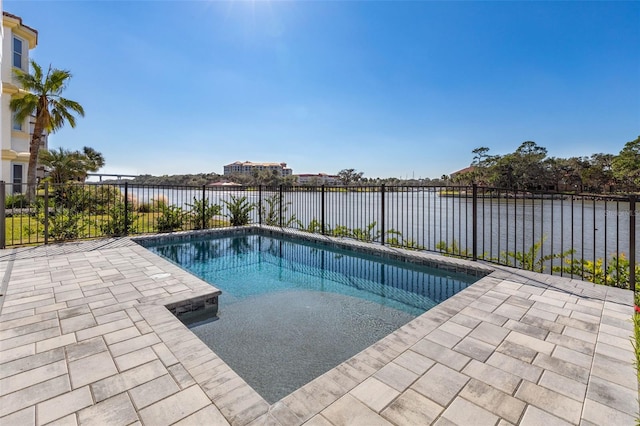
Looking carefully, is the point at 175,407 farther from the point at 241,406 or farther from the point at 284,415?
the point at 284,415

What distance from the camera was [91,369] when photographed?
1.85 meters

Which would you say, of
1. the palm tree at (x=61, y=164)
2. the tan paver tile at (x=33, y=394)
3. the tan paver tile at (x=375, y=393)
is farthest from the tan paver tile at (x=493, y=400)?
the palm tree at (x=61, y=164)

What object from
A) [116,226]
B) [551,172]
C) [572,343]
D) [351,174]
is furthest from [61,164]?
[551,172]

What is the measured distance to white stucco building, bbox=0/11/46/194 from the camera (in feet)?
41.6

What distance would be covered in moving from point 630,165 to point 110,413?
40.3 metres

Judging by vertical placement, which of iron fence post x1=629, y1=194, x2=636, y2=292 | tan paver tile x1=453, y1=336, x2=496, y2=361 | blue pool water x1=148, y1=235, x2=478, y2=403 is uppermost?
iron fence post x1=629, y1=194, x2=636, y2=292

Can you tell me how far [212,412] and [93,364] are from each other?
3.36ft

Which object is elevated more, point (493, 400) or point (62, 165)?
point (62, 165)

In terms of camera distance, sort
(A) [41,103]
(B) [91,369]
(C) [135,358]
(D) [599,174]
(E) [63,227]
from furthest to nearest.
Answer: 1. (D) [599,174]
2. (A) [41,103]
3. (E) [63,227]
4. (C) [135,358]
5. (B) [91,369]

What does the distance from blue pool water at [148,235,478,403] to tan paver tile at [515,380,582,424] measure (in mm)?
1216

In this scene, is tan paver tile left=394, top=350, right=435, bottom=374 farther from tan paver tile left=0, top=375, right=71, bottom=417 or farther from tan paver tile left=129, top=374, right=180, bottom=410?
tan paver tile left=0, top=375, right=71, bottom=417

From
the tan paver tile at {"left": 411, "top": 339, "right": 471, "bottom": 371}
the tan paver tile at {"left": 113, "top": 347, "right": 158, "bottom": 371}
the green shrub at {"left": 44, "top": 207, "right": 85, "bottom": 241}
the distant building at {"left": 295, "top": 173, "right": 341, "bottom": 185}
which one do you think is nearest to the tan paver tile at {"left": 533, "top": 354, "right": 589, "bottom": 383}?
the tan paver tile at {"left": 411, "top": 339, "right": 471, "bottom": 371}

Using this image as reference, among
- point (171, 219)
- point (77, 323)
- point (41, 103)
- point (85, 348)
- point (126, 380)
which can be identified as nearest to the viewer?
point (126, 380)

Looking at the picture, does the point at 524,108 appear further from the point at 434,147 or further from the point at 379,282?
the point at 379,282
